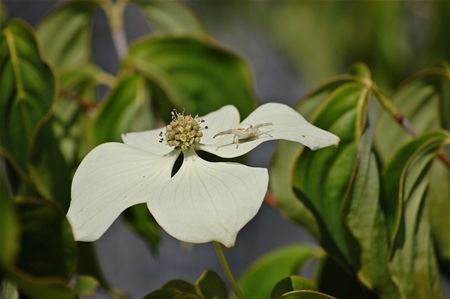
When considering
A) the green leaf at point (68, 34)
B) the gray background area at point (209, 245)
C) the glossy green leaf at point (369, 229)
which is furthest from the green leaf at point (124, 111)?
the gray background area at point (209, 245)

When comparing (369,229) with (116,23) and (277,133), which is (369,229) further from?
(116,23)

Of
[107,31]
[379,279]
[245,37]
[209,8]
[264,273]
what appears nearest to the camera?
[379,279]

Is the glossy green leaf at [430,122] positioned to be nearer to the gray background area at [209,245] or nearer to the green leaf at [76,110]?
the green leaf at [76,110]

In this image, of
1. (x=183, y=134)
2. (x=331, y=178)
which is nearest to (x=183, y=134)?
(x=183, y=134)

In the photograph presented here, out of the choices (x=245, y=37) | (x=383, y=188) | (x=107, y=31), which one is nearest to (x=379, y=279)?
(x=383, y=188)

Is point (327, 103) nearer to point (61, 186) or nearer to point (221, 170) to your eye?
point (221, 170)

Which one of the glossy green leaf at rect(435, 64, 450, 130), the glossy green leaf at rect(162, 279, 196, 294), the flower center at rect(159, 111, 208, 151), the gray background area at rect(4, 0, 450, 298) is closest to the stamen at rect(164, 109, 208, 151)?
the flower center at rect(159, 111, 208, 151)

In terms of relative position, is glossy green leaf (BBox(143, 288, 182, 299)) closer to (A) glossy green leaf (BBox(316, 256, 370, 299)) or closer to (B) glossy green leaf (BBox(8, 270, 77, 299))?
(B) glossy green leaf (BBox(8, 270, 77, 299))
